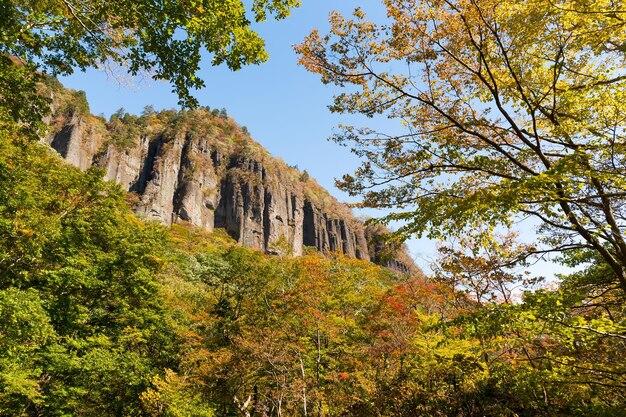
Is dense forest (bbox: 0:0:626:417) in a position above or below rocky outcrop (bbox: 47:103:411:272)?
below

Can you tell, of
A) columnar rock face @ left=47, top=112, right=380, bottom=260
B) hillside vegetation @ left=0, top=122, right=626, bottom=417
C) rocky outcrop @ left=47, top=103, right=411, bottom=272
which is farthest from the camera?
rocky outcrop @ left=47, top=103, right=411, bottom=272

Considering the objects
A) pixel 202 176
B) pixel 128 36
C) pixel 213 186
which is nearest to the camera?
pixel 128 36

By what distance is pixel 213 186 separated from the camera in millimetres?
85500

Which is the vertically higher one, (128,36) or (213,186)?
(213,186)

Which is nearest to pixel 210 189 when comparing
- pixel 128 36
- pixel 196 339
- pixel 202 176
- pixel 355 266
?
pixel 202 176

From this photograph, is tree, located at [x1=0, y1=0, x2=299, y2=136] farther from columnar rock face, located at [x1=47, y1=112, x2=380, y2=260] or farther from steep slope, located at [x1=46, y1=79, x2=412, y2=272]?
columnar rock face, located at [x1=47, y1=112, x2=380, y2=260]

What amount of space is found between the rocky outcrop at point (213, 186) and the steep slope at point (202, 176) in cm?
20

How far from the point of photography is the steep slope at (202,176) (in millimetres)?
70500

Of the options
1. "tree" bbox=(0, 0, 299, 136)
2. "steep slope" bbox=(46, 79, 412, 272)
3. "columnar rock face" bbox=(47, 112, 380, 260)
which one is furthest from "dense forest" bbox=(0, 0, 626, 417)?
"columnar rock face" bbox=(47, 112, 380, 260)

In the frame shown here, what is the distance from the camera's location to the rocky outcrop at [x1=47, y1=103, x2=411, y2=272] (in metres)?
70.4

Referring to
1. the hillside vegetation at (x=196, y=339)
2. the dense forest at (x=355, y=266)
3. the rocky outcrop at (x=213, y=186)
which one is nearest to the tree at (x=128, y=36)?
the dense forest at (x=355, y=266)

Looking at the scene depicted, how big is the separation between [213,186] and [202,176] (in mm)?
3660

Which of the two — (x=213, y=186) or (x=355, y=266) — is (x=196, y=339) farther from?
(x=213, y=186)

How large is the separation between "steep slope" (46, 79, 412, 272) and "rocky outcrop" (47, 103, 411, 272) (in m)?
0.20
